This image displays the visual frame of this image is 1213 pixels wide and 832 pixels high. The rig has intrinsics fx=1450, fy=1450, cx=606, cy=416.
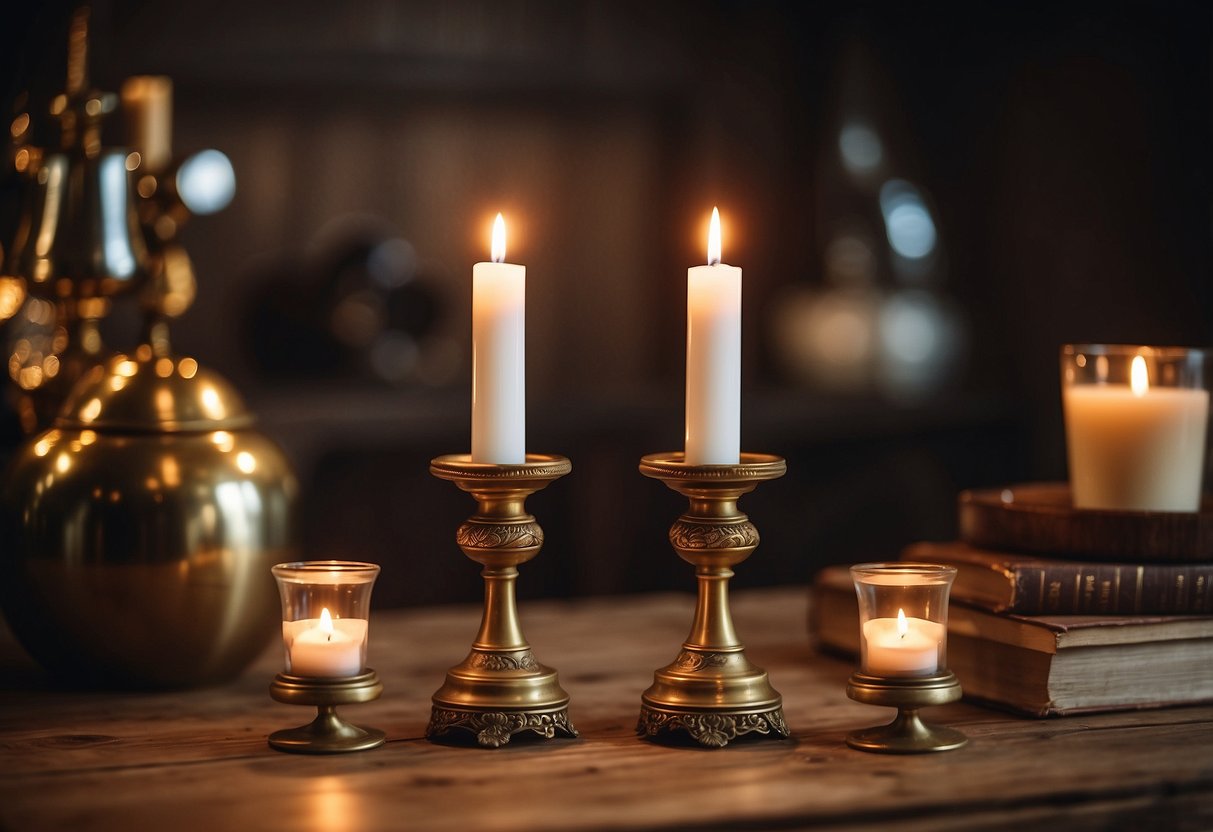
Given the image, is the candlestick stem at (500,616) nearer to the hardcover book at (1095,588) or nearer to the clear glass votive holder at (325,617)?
the clear glass votive holder at (325,617)

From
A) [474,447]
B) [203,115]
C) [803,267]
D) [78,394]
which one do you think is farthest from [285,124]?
[474,447]

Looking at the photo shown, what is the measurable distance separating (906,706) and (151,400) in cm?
53

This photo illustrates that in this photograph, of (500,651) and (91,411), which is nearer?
(500,651)

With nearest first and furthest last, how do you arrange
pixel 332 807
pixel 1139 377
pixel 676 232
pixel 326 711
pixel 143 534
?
pixel 332 807 < pixel 326 711 < pixel 143 534 < pixel 1139 377 < pixel 676 232

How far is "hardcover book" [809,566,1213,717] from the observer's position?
0.91 meters

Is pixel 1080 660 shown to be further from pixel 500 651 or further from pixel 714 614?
pixel 500 651

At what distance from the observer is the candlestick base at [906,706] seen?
80cm

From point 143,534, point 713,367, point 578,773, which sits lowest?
point 578,773

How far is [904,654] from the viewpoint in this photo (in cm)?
80

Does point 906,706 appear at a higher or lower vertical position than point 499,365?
lower

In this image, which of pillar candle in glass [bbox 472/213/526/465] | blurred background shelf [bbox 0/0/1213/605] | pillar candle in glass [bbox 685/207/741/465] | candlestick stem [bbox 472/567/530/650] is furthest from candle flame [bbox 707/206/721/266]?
blurred background shelf [bbox 0/0/1213/605]

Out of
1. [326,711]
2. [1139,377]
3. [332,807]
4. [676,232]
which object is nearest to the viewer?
[332,807]

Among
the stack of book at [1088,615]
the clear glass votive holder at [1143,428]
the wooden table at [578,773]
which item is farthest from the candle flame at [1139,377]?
the wooden table at [578,773]

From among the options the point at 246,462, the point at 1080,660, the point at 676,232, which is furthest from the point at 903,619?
the point at 676,232
